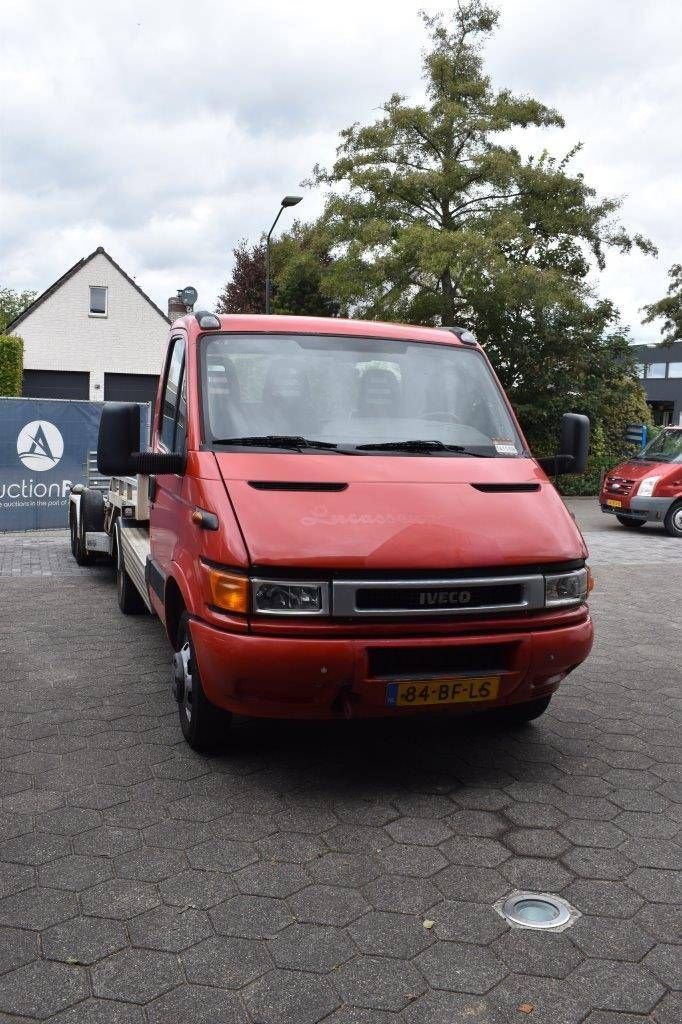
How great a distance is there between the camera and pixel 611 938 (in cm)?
294

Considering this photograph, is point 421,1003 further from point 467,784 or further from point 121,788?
point 121,788

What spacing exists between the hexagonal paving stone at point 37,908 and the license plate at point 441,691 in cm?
145

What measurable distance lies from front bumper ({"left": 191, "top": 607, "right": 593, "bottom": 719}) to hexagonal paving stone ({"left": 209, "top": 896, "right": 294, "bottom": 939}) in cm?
87

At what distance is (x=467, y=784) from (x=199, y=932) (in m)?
1.64

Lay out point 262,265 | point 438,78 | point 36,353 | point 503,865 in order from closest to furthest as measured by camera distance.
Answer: point 503,865, point 438,78, point 36,353, point 262,265

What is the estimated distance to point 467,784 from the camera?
418cm

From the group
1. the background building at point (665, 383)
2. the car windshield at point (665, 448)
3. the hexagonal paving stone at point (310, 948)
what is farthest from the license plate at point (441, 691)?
the background building at point (665, 383)

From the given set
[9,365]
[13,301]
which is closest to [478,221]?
[9,365]

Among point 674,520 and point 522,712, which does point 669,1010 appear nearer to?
point 522,712

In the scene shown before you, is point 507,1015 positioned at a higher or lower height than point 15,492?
lower

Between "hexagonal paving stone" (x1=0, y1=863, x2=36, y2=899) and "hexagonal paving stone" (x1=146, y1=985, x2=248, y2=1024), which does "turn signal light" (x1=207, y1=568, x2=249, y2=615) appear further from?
"hexagonal paving stone" (x1=146, y1=985, x2=248, y2=1024)

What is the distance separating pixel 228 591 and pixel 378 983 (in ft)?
5.38

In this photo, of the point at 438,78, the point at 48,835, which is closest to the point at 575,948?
the point at 48,835

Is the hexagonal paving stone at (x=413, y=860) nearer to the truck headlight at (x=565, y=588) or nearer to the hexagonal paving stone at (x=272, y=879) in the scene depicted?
the hexagonal paving stone at (x=272, y=879)
